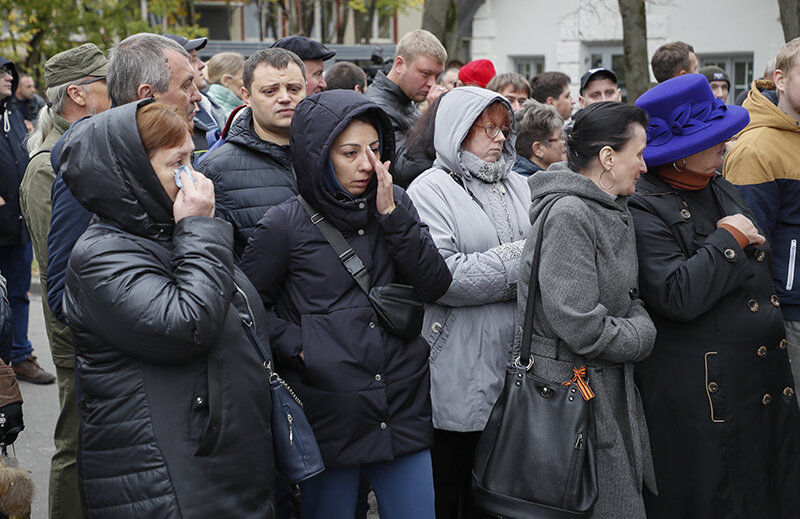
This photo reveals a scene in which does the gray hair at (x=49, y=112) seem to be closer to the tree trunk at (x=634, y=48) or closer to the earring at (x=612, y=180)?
the earring at (x=612, y=180)

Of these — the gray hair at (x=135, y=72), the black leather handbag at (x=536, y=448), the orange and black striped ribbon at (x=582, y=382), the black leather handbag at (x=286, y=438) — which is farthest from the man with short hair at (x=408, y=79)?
the black leather handbag at (x=286, y=438)

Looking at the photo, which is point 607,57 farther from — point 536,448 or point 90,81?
point 536,448

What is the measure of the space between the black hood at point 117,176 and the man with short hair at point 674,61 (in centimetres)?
559

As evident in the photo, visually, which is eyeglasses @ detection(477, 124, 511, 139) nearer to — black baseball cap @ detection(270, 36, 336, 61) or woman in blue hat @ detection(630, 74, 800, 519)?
woman in blue hat @ detection(630, 74, 800, 519)

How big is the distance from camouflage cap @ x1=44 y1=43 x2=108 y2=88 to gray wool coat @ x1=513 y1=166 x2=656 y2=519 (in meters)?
2.32

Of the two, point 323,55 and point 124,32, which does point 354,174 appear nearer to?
point 323,55

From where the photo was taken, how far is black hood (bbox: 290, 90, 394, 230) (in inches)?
128

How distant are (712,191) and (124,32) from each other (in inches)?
800

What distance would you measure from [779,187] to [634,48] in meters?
6.81

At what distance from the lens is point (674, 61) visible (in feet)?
23.9

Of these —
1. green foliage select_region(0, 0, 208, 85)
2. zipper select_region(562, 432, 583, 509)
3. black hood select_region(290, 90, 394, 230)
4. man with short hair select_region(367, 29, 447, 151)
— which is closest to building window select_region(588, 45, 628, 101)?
green foliage select_region(0, 0, 208, 85)

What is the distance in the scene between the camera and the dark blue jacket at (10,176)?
679 centimetres

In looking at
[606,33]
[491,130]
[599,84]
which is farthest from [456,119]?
[606,33]

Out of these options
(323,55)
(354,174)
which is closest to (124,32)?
(323,55)
